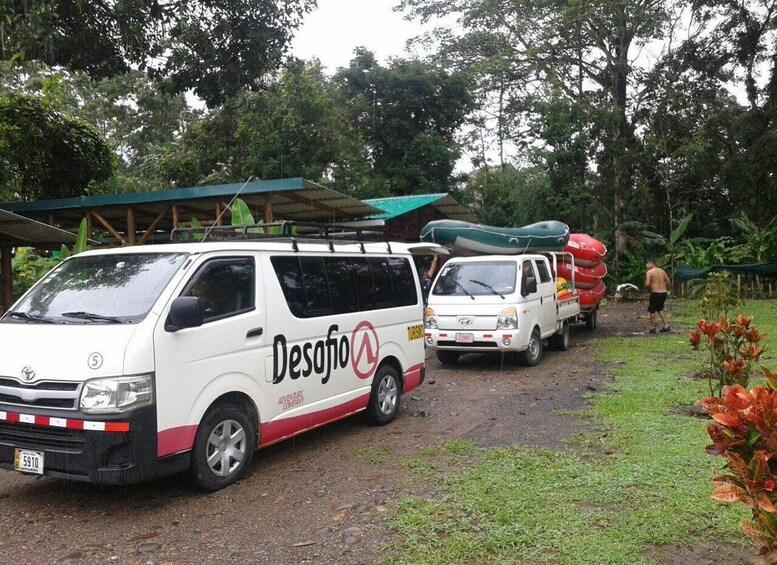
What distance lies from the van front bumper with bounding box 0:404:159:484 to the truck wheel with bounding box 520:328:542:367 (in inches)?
289

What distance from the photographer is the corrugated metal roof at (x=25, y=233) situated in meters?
8.92

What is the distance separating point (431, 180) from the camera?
1043 inches

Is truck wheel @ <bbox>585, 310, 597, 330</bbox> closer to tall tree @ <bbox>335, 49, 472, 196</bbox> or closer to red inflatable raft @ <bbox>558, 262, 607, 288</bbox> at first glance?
red inflatable raft @ <bbox>558, 262, 607, 288</bbox>

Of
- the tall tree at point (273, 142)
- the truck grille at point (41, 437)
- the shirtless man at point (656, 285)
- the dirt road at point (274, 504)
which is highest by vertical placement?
the tall tree at point (273, 142)

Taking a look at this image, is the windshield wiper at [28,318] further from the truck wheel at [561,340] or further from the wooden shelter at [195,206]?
the truck wheel at [561,340]

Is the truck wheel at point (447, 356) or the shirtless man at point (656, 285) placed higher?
the shirtless man at point (656, 285)

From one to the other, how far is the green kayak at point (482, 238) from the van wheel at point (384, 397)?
16.5ft

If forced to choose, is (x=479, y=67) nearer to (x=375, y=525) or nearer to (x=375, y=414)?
(x=375, y=414)

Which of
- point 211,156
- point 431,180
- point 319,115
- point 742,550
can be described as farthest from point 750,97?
point 742,550

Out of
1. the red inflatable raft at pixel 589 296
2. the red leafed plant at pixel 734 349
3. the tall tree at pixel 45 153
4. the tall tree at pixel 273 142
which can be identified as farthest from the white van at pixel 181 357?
the tall tree at pixel 273 142

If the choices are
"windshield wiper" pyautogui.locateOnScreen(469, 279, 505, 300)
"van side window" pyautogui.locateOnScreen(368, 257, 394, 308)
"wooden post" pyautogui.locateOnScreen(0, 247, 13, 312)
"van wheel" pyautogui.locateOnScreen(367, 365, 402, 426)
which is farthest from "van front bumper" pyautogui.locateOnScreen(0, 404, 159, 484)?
"windshield wiper" pyautogui.locateOnScreen(469, 279, 505, 300)

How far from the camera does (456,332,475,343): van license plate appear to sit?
404 inches

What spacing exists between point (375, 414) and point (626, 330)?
404 inches

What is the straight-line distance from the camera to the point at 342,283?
6.41 m
